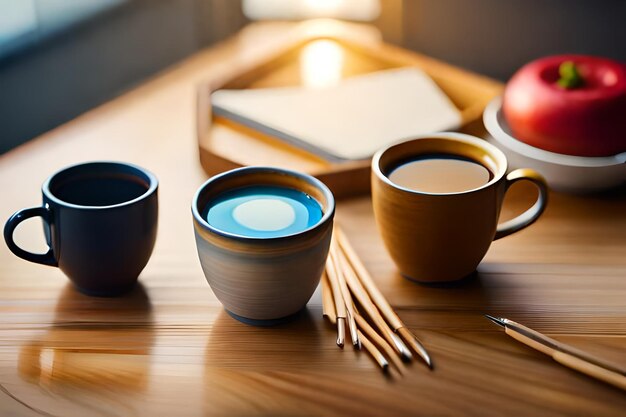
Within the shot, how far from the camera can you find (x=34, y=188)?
0.79 meters

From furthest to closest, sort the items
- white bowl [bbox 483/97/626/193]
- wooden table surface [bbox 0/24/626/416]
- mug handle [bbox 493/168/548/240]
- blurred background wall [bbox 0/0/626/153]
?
blurred background wall [bbox 0/0/626/153]
white bowl [bbox 483/97/626/193]
mug handle [bbox 493/168/548/240]
wooden table surface [bbox 0/24/626/416]

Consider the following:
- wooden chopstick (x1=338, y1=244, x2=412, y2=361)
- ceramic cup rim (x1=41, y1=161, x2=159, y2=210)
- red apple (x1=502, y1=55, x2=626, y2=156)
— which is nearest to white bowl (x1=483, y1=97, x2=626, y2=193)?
red apple (x1=502, y1=55, x2=626, y2=156)

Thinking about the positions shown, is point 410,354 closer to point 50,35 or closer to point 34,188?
point 34,188

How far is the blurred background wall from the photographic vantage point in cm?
97

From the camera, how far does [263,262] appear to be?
542 mm

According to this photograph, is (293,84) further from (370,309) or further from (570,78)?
(370,309)

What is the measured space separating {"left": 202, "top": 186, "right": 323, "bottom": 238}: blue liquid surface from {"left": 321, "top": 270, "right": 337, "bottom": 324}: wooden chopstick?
75mm

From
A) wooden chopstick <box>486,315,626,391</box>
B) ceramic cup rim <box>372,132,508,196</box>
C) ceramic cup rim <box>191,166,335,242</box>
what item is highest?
ceramic cup rim <box>372,132,508,196</box>

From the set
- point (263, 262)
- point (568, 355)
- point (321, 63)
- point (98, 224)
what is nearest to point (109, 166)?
point (98, 224)

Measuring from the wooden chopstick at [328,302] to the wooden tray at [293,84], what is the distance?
0.51ft

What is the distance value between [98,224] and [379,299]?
0.23 metres

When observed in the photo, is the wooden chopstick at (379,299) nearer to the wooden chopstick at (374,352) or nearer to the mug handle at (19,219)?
the wooden chopstick at (374,352)

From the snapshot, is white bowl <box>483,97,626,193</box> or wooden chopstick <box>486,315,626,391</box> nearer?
wooden chopstick <box>486,315,626,391</box>

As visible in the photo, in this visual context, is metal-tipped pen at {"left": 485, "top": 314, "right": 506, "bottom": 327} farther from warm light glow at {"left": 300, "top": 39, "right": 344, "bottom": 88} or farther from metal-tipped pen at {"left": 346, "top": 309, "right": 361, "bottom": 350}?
warm light glow at {"left": 300, "top": 39, "right": 344, "bottom": 88}
